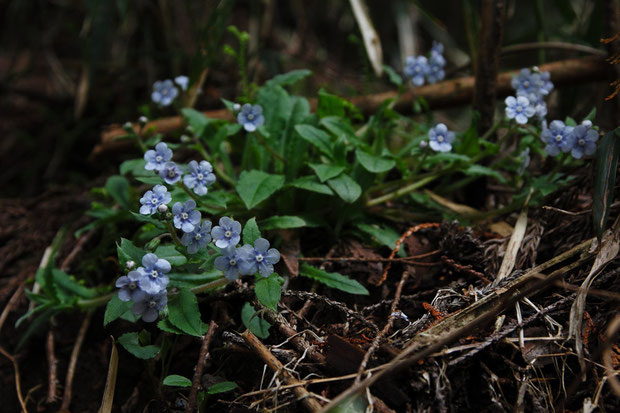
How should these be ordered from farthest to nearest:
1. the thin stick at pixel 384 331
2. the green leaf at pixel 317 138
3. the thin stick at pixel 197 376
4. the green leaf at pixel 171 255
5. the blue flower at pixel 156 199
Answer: the green leaf at pixel 317 138 → the green leaf at pixel 171 255 → the blue flower at pixel 156 199 → the thin stick at pixel 197 376 → the thin stick at pixel 384 331

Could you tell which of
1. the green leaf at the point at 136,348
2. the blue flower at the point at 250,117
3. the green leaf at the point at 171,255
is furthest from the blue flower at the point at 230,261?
the blue flower at the point at 250,117

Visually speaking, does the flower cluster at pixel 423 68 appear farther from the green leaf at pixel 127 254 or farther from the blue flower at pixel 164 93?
the green leaf at pixel 127 254

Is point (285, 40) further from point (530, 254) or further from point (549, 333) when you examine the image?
point (549, 333)

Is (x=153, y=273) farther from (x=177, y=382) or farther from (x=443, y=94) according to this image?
(x=443, y=94)

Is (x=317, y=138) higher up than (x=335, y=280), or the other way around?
(x=317, y=138)

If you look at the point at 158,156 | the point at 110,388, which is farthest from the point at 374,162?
the point at 110,388

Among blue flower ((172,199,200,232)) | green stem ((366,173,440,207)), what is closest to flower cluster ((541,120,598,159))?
green stem ((366,173,440,207))
